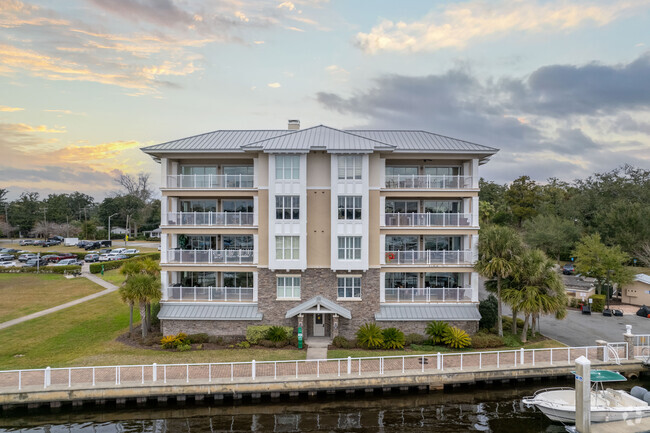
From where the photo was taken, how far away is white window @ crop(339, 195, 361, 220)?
2709cm

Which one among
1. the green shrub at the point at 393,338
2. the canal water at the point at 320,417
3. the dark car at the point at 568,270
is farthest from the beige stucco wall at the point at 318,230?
the dark car at the point at 568,270

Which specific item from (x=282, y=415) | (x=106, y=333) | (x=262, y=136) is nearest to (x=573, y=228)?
(x=262, y=136)

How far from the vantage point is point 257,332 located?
25875 millimetres

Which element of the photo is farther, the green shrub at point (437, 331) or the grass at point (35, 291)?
the grass at point (35, 291)

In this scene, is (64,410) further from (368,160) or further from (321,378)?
(368,160)

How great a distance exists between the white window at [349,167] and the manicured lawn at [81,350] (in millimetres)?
11555

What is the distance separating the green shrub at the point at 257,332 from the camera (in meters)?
25.7

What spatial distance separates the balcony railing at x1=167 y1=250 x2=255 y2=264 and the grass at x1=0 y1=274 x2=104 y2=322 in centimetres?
1592

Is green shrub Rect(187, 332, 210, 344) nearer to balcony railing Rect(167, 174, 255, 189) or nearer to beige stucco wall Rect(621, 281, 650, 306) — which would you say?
balcony railing Rect(167, 174, 255, 189)

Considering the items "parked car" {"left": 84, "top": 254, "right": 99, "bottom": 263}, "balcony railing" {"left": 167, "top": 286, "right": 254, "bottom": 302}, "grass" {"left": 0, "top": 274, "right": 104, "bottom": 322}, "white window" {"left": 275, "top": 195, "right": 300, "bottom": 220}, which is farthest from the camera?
"parked car" {"left": 84, "top": 254, "right": 99, "bottom": 263}

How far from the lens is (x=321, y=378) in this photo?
2041cm

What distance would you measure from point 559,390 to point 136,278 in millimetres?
24819

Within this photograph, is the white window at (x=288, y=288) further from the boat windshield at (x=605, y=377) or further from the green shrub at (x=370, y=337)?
the boat windshield at (x=605, y=377)

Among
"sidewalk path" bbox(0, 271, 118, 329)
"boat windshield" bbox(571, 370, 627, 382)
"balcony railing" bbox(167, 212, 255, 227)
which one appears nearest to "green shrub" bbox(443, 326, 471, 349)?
"boat windshield" bbox(571, 370, 627, 382)
